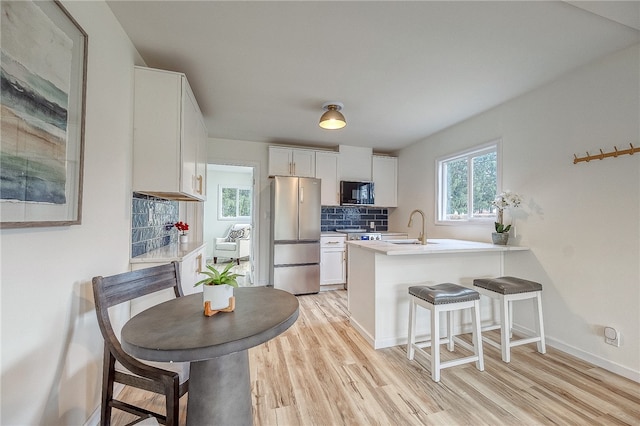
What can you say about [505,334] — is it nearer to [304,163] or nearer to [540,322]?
[540,322]

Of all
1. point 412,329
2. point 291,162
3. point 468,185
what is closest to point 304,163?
point 291,162

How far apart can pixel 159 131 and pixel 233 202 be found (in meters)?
5.41

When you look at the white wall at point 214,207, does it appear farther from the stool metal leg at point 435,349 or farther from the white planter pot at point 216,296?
the white planter pot at point 216,296

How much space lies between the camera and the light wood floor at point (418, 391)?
1.54 m

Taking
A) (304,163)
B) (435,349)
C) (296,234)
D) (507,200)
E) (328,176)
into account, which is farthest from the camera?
(328,176)

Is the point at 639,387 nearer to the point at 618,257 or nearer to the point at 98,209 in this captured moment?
the point at 618,257

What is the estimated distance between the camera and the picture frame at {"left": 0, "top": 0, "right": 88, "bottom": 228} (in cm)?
91

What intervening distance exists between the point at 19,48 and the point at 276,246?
10.7 feet

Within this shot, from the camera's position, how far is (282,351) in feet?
7.64

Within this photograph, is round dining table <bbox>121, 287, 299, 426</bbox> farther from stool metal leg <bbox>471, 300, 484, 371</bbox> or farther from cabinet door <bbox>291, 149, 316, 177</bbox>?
cabinet door <bbox>291, 149, 316, 177</bbox>

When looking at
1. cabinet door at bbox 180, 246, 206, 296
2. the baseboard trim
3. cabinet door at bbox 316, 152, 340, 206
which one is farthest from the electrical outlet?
cabinet door at bbox 316, 152, 340, 206

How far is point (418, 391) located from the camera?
177 cm

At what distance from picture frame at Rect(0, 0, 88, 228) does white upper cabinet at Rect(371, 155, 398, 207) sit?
4.11m

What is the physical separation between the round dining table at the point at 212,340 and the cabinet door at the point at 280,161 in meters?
3.02
